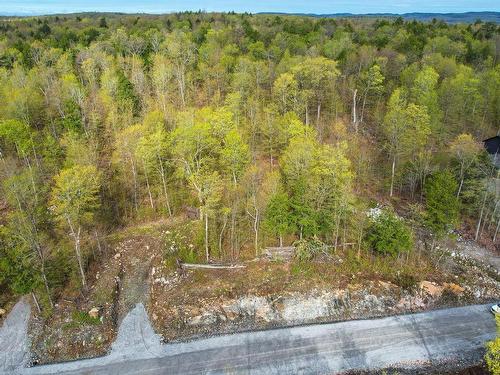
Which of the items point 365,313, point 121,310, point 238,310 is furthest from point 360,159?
point 121,310

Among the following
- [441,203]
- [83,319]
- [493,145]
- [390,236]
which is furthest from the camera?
[493,145]

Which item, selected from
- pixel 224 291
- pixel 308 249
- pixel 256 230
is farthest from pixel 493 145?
pixel 224 291

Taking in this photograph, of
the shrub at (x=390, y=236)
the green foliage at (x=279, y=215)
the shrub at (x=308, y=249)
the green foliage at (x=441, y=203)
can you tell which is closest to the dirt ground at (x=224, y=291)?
the shrub at (x=308, y=249)

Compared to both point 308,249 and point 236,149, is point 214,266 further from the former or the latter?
point 236,149

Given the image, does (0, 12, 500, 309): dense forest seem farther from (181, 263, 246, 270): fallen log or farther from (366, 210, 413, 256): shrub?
(181, 263, 246, 270): fallen log

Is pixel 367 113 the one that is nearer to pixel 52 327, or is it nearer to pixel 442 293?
pixel 442 293

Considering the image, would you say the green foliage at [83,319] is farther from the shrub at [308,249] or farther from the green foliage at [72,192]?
the shrub at [308,249]
